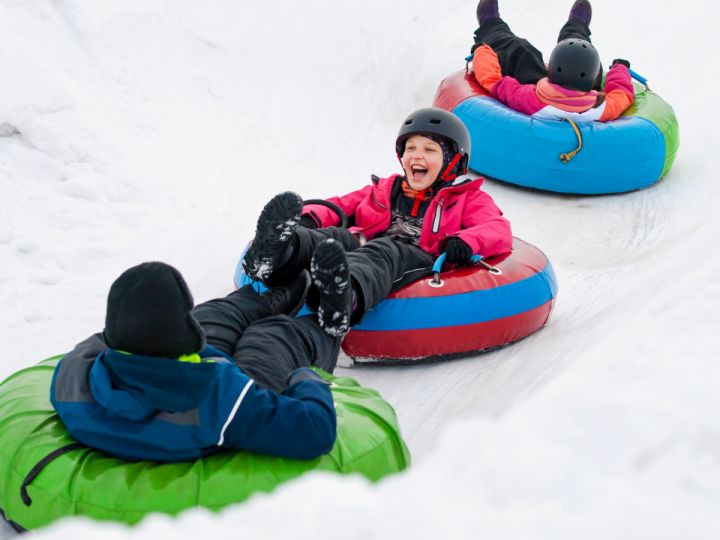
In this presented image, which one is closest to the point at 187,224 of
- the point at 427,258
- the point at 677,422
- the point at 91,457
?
the point at 427,258

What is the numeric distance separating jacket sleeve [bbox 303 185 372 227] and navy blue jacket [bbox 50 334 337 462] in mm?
1596

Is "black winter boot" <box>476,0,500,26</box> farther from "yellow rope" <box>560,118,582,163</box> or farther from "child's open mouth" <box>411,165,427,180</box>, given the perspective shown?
"child's open mouth" <box>411,165,427,180</box>

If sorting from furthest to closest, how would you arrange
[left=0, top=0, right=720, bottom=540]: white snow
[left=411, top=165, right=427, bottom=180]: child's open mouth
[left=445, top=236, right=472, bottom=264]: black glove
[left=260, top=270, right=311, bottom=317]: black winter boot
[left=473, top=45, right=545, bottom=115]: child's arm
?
[left=473, top=45, right=545, bottom=115]: child's arm < [left=411, top=165, right=427, bottom=180]: child's open mouth < [left=445, top=236, right=472, bottom=264]: black glove < [left=260, top=270, right=311, bottom=317]: black winter boot < [left=0, top=0, right=720, bottom=540]: white snow

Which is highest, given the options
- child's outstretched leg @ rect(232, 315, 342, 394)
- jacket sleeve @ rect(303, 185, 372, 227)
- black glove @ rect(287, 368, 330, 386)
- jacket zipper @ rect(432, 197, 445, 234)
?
jacket zipper @ rect(432, 197, 445, 234)

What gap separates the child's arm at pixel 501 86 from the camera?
5069mm

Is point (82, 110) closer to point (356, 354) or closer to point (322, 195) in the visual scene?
point (322, 195)

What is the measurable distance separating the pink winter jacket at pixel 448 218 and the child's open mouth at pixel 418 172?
6.1 inches

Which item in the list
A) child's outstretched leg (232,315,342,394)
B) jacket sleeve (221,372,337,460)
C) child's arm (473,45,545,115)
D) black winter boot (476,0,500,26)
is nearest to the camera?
jacket sleeve (221,372,337,460)

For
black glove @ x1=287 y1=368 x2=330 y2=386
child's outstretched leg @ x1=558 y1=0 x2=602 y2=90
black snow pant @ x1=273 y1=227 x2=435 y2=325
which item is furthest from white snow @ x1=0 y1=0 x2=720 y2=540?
child's outstretched leg @ x1=558 y1=0 x2=602 y2=90

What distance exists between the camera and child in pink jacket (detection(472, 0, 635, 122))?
15.9ft

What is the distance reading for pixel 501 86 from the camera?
210 inches

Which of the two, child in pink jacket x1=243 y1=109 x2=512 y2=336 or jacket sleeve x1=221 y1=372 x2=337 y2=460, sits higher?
child in pink jacket x1=243 y1=109 x2=512 y2=336

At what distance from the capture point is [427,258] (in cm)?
299

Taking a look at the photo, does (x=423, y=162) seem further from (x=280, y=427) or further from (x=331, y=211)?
(x=280, y=427)
